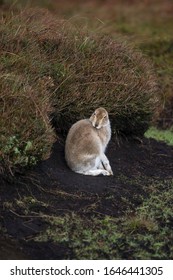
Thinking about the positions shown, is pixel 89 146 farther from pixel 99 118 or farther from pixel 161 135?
pixel 161 135

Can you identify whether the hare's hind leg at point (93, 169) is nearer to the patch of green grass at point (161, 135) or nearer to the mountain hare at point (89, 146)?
the mountain hare at point (89, 146)

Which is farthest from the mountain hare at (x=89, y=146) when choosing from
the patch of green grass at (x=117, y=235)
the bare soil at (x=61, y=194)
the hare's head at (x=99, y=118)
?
the patch of green grass at (x=117, y=235)

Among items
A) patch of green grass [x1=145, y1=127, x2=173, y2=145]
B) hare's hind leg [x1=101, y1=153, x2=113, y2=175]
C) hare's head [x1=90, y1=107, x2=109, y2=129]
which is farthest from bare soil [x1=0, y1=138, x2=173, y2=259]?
patch of green grass [x1=145, y1=127, x2=173, y2=145]

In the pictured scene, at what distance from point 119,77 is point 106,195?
2398 millimetres

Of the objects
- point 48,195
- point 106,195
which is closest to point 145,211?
point 106,195

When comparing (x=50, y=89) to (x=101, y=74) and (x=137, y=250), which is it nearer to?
(x=101, y=74)

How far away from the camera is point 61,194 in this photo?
7898 millimetres

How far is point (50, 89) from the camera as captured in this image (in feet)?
29.9

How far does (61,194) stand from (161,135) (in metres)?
4.22

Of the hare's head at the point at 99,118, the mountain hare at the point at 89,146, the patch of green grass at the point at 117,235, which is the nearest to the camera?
the patch of green grass at the point at 117,235

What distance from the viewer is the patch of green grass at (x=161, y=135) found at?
1133 centimetres

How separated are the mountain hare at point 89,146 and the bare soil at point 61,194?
0.45ft
